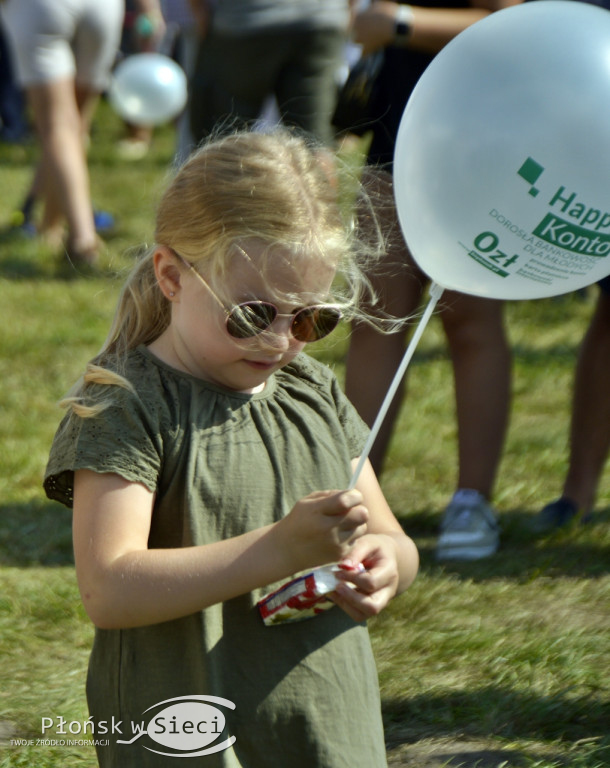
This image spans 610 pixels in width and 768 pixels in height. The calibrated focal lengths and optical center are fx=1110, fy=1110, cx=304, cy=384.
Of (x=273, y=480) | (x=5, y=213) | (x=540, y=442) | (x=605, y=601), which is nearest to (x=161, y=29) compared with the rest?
(x=5, y=213)

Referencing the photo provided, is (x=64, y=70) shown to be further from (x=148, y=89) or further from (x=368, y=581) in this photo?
(x=368, y=581)

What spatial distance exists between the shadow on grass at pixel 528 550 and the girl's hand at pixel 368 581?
4.01 feet

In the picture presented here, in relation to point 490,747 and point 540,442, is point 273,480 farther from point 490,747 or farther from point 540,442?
point 540,442

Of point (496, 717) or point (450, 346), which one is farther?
point (450, 346)

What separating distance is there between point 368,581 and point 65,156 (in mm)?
4038

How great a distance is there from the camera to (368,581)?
4.92 ft

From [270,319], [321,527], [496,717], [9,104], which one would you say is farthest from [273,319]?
[9,104]

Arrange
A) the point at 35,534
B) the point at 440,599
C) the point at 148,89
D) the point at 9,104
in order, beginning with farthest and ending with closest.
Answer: the point at 9,104 < the point at 148,89 < the point at 35,534 < the point at 440,599

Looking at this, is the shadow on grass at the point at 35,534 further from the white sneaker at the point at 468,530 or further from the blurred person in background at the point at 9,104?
the blurred person in background at the point at 9,104

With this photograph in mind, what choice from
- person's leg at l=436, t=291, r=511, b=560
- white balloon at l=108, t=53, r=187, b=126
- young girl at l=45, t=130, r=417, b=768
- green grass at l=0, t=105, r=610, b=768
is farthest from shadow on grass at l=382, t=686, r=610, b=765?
white balloon at l=108, t=53, r=187, b=126

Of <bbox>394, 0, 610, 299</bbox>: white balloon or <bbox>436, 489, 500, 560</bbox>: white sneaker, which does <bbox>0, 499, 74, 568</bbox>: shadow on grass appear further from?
<bbox>394, 0, 610, 299</bbox>: white balloon

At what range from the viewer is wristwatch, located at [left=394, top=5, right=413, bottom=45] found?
8.68ft

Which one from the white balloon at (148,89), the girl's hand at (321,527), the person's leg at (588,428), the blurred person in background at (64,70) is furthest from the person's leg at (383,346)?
the white balloon at (148,89)

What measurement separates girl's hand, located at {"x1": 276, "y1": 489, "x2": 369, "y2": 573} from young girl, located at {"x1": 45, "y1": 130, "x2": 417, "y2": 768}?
4 centimetres
